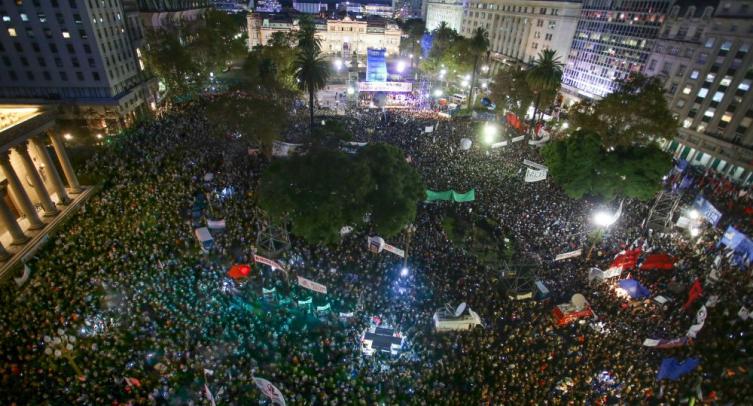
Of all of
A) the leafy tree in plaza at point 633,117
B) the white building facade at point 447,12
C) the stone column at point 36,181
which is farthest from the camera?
the white building facade at point 447,12

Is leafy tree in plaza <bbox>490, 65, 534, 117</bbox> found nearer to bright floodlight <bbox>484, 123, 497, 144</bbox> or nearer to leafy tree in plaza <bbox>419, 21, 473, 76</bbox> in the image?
bright floodlight <bbox>484, 123, 497, 144</bbox>

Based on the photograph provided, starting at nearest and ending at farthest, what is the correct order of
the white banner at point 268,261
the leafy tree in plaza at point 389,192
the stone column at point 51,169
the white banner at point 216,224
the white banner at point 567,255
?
the white banner at point 268,261, the leafy tree in plaza at point 389,192, the white banner at point 216,224, the white banner at point 567,255, the stone column at point 51,169

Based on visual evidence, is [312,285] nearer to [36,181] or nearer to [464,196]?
[464,196]

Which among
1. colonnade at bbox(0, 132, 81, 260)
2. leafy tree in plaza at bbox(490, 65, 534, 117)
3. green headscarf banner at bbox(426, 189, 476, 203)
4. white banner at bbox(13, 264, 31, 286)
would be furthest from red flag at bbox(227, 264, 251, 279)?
leafy tree in plaza at bbox(490, 65, 534, 117)

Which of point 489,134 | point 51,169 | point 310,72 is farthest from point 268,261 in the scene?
point 489,134

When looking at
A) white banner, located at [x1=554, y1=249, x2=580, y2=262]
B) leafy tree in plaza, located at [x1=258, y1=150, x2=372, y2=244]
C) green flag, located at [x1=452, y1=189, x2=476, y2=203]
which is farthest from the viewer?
green flag, located at [x1=452, y1=189, x2=476, y2=203]

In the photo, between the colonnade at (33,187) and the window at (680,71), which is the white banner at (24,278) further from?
the window at (680,71)

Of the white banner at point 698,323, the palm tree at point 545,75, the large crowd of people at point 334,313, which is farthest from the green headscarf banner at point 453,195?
the palm tree at point 545,75
